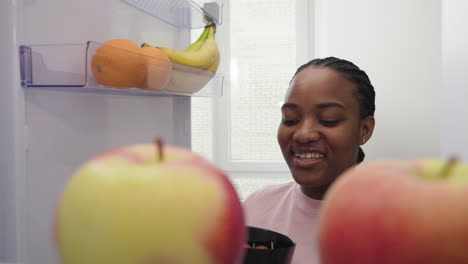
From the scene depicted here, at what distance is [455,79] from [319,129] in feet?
1.87

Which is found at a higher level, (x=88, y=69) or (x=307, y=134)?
(x=88, y=69)

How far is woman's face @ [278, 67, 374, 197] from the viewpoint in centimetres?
99

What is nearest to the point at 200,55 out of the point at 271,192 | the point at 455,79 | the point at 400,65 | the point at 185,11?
the point at 185,11

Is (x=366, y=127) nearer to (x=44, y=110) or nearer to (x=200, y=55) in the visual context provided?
(x=200, y=55)

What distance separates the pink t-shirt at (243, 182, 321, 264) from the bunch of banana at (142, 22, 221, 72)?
448 millimetres

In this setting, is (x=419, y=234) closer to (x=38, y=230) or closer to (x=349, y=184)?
(x=349, y=184)

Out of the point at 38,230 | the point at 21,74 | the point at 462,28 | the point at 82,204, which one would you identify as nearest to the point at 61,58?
the point at 21,74

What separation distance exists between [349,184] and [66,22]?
2.70ft

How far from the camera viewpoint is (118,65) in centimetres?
87

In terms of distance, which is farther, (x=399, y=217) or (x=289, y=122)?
(x=289, y=122)

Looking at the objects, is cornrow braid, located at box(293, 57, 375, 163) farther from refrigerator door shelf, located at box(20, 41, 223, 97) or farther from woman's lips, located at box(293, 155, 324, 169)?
refrigerator door shelf, located at box(20, 41, 223, 97)

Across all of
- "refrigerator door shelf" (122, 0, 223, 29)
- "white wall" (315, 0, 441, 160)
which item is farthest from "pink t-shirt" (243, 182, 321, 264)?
"white wall" (315, 0, 441, 160)

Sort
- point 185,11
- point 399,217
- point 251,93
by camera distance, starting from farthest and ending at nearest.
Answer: point 251,93 → point 185,11 → point 399,217

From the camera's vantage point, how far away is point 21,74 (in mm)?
730
